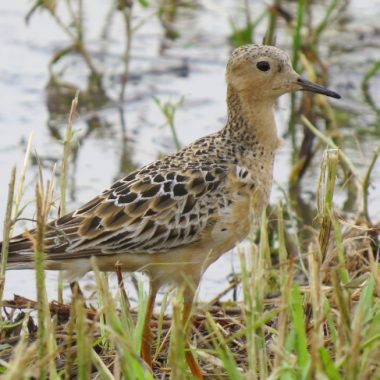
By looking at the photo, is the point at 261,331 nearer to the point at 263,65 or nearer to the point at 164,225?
the point at 164,225

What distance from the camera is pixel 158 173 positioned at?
5.72 metres

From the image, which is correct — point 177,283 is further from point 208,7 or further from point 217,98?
point 208,7

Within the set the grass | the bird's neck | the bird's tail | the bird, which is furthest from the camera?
the bird's neck

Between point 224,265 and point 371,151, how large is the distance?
1976mm

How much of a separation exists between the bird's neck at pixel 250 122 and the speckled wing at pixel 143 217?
1.35ft

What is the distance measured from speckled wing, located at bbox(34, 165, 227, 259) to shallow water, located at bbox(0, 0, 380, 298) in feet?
4.98

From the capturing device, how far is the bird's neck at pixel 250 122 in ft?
19.9

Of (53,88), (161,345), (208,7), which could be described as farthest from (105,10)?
(161,345)

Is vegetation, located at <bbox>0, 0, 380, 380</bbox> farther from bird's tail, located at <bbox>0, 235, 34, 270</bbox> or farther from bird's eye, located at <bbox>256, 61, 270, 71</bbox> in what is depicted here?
bird's eye, located at <bbox>256, 61, 270, 71</bbox>

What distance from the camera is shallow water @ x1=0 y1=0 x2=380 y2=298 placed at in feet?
28.1

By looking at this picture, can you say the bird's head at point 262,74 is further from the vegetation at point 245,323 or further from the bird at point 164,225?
the vegetation at point 245,323

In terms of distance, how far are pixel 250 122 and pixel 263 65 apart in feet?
0.94

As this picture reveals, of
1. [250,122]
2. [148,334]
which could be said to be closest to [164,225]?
[148,334]

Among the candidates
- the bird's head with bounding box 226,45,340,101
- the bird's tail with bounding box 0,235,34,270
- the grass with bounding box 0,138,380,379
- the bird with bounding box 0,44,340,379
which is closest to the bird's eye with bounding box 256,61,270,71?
the bird's head with bounding box 226,45,340,101
